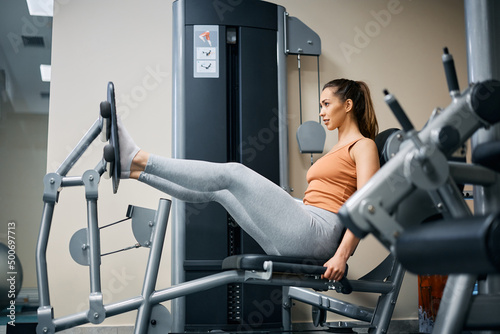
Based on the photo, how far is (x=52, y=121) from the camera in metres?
2.59

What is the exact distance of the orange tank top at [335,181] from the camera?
183cm

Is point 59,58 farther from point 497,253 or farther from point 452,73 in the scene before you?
point 497,253

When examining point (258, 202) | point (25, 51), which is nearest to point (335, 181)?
point (258, 202)

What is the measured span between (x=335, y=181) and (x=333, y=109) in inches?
11.8

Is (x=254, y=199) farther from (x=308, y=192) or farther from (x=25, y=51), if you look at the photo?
(x=25, y=51)

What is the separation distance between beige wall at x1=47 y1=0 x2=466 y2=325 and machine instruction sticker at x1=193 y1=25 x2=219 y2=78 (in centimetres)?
30

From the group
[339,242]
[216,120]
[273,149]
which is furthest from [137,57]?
[339,242]

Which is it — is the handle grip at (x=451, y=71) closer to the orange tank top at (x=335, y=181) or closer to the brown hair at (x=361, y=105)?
the orange tank top at (x=335, y=181)

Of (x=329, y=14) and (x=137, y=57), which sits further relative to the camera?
(x=329, y=14)

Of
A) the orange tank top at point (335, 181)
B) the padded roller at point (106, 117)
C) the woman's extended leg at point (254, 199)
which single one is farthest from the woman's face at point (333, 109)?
the padded roller at point (106, 117)

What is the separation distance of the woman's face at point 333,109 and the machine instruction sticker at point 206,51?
69cm

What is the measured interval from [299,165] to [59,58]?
1.39m

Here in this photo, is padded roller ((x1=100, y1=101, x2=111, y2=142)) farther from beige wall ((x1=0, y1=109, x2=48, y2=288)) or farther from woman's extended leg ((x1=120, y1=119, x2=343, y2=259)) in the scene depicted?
beige wall ((x1=0, y1=109, x2=48, y2=288))

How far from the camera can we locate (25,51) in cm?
283
